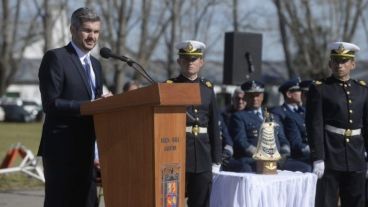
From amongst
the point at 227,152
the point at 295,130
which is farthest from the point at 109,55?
the point at 295,130

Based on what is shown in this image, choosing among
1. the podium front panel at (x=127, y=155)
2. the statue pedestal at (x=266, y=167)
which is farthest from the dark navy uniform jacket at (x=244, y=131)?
the podium front panel at (x=127, y=155)

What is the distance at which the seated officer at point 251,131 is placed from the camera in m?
8.86

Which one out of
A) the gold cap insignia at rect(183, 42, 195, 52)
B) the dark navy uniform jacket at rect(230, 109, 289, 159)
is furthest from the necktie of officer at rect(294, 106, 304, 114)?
the gold cap insignia at rect(183, 42, 195, 52)

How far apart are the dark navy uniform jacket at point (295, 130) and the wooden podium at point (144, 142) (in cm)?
465

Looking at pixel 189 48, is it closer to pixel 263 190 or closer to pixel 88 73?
pixel 263 190

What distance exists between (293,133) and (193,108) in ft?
9.56

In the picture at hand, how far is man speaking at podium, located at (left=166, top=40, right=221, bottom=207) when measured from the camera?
6.75 m

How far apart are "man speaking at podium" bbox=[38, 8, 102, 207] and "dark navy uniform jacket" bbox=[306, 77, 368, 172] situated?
2.71 m

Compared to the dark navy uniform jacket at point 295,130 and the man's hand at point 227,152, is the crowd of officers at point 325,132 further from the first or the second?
the dark navy uniform jacket at point 295,130

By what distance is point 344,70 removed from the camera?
7.33 metres

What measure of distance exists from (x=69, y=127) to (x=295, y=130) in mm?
4782

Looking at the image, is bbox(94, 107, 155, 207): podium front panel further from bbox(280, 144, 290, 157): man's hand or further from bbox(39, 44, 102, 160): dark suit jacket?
bbox(280, 144, 290, 157): man's hand

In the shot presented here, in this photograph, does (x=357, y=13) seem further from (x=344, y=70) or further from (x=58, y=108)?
(x=58, y=108)

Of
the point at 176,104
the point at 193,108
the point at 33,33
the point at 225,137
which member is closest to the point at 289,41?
the point at 33,33
